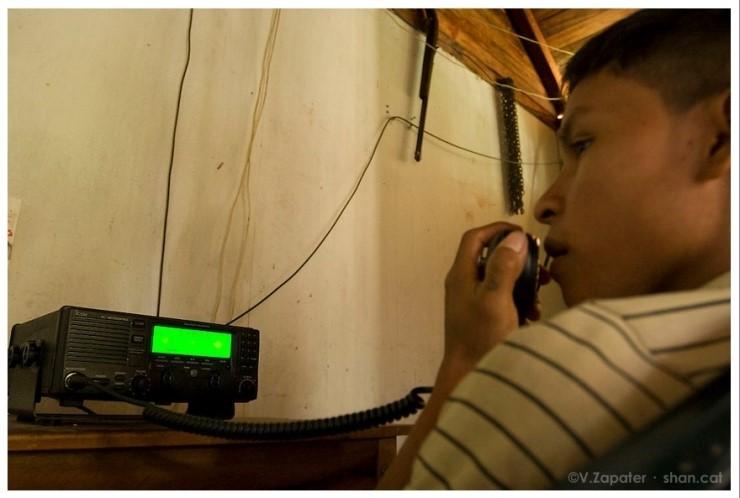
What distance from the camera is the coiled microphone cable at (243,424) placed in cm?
74

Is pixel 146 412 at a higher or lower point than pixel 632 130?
lower

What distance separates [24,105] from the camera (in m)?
1.16

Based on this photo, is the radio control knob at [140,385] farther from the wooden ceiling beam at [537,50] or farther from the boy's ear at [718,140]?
the wooden ceiling beam at [537,50]

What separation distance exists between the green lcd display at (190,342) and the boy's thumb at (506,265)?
0.51 meters

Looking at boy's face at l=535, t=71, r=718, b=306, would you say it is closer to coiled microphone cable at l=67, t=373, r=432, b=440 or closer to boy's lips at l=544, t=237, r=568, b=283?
boy's lips at l=544, t=237, r=568, b=283

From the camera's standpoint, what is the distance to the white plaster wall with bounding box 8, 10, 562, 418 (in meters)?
1.18

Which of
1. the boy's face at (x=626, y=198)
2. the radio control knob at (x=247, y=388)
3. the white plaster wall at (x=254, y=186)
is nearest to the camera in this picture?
the boy's face at (x=626, y=198)

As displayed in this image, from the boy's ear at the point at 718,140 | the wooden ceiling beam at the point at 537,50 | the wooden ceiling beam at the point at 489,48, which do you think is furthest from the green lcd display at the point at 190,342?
the wooden ceiling beam at the point at 537,50

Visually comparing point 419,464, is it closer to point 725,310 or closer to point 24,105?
point 725,310

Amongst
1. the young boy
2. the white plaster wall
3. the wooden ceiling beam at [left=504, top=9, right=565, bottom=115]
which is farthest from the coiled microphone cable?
the wooden ceiling beam at [left=504, top=9, right=565, bottom=115]
